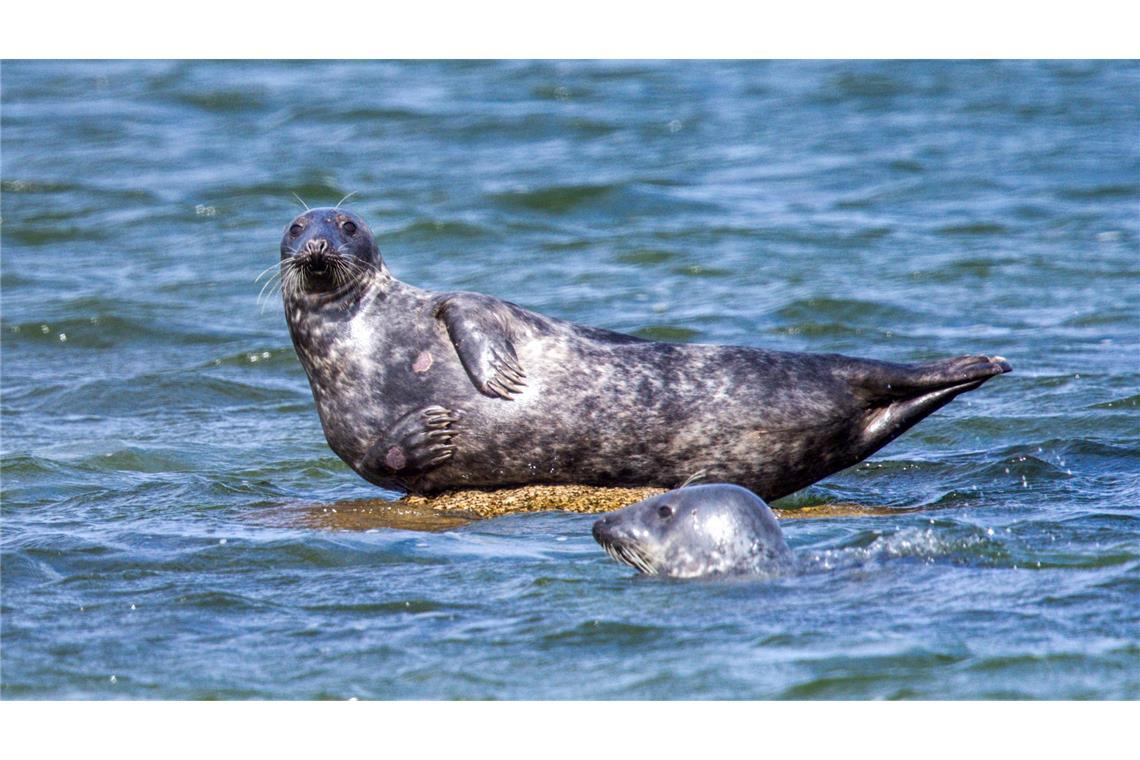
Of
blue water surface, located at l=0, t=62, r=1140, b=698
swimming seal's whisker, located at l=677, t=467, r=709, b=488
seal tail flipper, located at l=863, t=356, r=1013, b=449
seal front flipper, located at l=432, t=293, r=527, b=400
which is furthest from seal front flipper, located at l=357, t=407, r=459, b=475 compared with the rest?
seal tail flipper, located at l=863, t=356, r=1013, b=449

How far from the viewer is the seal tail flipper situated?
7836mm

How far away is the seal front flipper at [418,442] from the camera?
25.5 ft

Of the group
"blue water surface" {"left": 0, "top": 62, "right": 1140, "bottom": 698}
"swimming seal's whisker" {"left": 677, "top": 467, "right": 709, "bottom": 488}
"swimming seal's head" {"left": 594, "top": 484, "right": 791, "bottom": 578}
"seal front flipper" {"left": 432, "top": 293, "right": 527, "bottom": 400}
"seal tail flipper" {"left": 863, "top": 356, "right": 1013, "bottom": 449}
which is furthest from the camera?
"seal tail flipper" {"left": 863, "top": 356, "right": 1013, "bottom": 449}

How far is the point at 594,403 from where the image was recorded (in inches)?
305

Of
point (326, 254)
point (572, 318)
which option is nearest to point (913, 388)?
point (326, 254)

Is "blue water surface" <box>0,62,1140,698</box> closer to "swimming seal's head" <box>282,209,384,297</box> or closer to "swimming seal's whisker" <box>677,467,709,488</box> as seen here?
"swimming seal's whisker" <box>677,467,709,488</box>

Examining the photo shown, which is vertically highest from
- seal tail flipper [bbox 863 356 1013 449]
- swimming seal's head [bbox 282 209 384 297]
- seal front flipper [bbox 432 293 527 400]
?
swimming seal's head [bbox 282 209 384 297]

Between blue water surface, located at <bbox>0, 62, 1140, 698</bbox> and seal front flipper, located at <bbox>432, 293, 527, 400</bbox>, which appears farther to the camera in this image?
seal front flipper, located at <bbox>432, 293, 527, 400</bbox>

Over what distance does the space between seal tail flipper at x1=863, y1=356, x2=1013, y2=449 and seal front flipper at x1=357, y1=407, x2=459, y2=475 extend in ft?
6.17

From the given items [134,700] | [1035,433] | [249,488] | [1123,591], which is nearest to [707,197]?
[1035,433]

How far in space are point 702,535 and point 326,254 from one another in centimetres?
Result: 237

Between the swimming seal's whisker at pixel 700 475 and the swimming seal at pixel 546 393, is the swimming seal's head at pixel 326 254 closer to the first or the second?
the swimming seal at pixel 546 393

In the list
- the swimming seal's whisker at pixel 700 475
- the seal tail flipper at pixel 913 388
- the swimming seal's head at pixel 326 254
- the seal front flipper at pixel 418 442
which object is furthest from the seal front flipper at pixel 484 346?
the seal tail flipper at pixel 913 388

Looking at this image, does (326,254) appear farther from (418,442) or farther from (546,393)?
(546,393)
